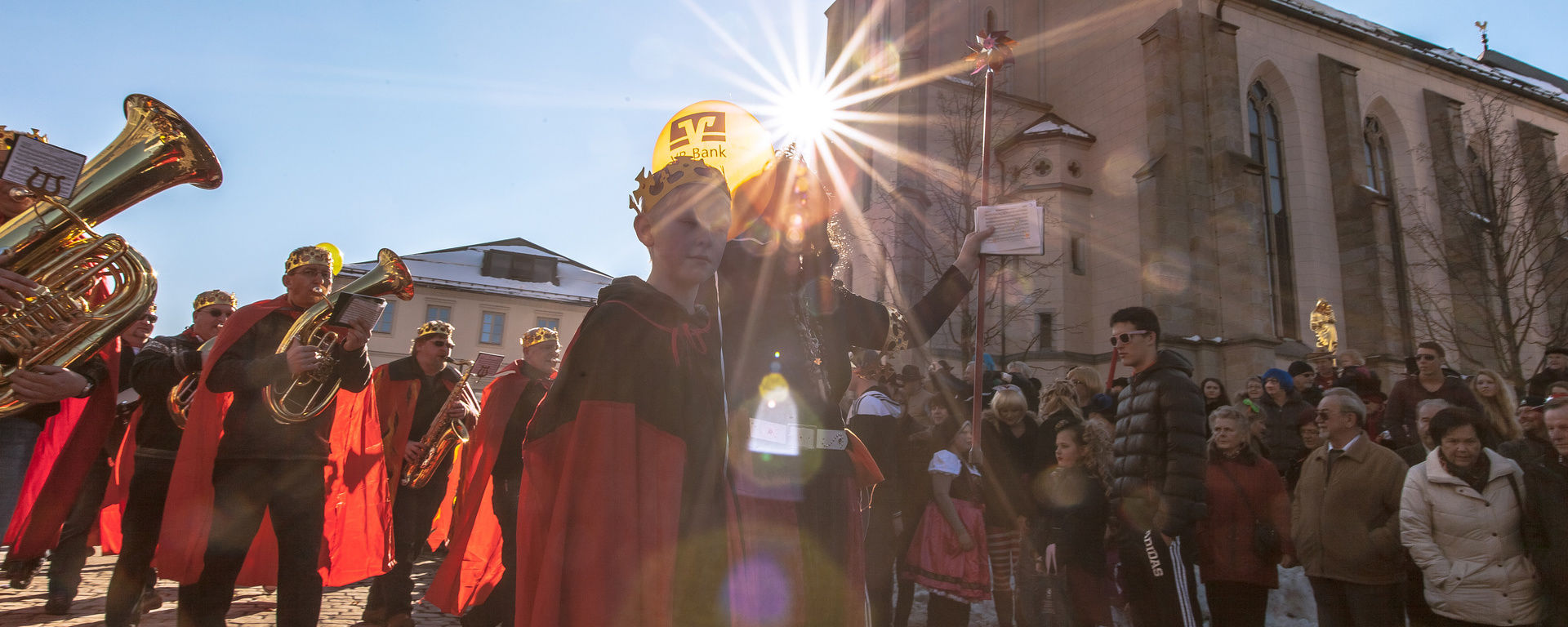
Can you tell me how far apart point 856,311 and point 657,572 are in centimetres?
120

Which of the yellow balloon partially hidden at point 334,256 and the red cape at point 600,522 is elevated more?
the yellow balloon partially hidden at point 334,256

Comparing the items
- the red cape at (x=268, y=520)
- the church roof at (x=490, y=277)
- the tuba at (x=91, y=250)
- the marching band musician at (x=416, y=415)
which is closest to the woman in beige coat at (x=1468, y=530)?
the red cape at (x=268, y=520)

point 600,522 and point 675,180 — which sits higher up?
point 675,180

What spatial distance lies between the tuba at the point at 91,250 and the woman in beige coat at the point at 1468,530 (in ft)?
20.9

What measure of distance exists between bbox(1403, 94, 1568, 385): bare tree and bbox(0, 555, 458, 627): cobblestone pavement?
19.6 meters

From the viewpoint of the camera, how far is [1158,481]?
14.8 feet

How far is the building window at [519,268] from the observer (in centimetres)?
4103

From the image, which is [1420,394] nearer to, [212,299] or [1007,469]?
[1007,469]

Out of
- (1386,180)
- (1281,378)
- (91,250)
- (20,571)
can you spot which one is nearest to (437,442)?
(20,571)

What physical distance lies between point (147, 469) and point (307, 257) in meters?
1.66

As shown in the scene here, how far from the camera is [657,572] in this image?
5.55 ft

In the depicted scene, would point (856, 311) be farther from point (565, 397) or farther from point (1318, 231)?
point (1318, 231)

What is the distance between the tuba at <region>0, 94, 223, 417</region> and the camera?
2977mm

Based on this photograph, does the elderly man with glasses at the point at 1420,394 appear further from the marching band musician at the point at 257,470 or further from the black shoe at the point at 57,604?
the black shoe at the point at 57,604
